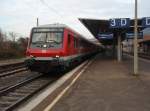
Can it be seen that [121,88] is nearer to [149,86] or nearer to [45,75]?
[149,86]

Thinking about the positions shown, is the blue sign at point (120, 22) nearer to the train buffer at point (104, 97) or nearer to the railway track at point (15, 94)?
the railway track at point (15, 94)

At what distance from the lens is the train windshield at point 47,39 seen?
1952cm

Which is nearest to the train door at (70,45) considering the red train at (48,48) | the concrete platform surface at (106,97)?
the red train at (48,48)

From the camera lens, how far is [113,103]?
33.3 feet

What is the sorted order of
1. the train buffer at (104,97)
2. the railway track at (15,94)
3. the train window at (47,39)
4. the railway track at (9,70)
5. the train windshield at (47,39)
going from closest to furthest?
the train buffer at (104,97), the railway track at (15,94), the train windshield at (47,39), the train window at (47,39), the railway track at (9,70)

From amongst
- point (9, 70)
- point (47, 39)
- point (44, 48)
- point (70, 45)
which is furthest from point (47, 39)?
point (9, 70)

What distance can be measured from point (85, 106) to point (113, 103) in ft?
2.88

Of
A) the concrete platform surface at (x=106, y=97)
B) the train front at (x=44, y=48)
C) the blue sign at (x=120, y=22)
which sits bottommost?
the concrete platform surface at (x=106, y=97)

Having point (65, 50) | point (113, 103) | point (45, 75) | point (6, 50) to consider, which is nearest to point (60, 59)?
point (65, 50)

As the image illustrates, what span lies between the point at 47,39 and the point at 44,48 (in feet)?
2.53

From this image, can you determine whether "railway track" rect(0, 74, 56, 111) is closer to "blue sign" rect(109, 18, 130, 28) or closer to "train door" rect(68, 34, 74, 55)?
"train door" rect(68, 34, 74, 55)

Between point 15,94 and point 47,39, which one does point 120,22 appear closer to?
point 47,39

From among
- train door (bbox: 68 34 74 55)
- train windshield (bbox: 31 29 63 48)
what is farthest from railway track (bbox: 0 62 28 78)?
train door (bbox: 68 34 74 55)

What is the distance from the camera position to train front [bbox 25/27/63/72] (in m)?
18.7
